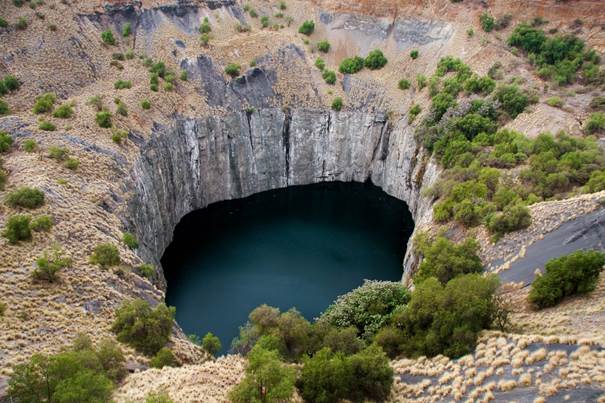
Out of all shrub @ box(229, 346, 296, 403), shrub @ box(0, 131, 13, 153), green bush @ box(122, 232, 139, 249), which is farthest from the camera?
shrub @ box(0, 131, 13, 153)

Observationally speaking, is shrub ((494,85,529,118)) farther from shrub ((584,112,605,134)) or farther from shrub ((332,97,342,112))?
shrub ((332,97,342,112))

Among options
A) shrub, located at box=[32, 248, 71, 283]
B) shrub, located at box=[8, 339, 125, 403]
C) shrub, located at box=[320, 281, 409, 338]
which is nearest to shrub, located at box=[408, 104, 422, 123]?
shrub, located at box=[320, 281, 409, 338]

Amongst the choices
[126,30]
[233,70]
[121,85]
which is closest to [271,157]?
[233,70]

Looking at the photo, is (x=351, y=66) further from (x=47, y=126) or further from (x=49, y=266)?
(x=49, y=266)

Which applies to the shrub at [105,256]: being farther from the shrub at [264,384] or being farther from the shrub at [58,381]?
the shrub at [264,384]

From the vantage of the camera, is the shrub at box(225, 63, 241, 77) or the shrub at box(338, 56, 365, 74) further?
the shrub at box(338, 56, 365, 74)

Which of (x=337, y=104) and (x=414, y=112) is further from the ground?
(x=337, y=104)

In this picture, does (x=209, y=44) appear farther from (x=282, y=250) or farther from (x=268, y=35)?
(x=282, y=250)

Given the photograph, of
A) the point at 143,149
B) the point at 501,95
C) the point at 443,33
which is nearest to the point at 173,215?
the point at 143,149
